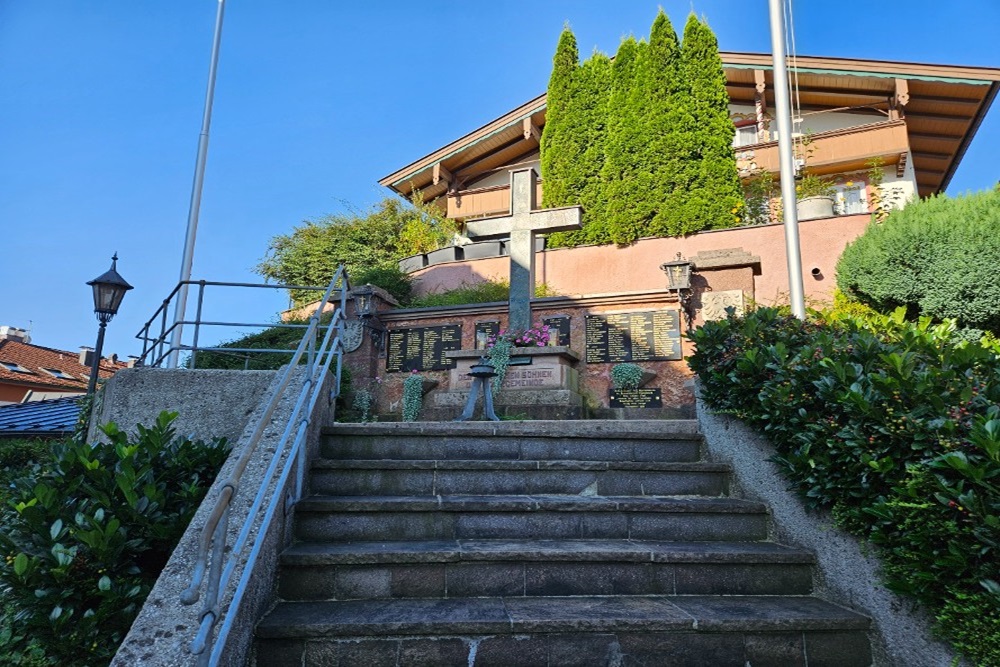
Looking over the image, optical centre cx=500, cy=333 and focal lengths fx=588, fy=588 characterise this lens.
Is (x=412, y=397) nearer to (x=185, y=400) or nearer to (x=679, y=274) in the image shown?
(x=679, y=274)

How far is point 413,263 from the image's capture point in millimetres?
15203

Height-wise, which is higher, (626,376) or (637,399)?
(626,376)

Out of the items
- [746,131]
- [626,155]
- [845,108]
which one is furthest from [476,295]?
[845,108]

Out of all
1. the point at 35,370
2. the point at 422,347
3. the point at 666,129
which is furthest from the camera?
the point at 35,370

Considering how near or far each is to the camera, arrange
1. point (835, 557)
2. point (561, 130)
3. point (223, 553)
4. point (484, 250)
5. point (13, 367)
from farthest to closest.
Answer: point (13, 367) → point (561, 130) → point (484, 250) → point (835, 557) → point (223, 553)

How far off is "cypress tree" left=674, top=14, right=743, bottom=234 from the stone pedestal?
6.27 meters

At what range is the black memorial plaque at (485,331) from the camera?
9758 millimetres

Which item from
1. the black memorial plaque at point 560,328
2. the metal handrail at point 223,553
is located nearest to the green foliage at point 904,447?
the metal handrail at point 223,553

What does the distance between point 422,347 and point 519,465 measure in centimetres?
635

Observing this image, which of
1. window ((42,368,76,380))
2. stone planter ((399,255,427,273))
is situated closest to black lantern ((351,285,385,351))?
stone planter ((399,255,427,273))

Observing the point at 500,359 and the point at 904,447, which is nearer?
the point at 904,447

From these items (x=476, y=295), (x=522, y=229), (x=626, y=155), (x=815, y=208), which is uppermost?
(x=626, y=155)

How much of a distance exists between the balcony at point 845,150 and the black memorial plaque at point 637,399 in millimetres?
9303

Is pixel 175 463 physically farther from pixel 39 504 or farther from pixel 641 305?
pixel 641 305
